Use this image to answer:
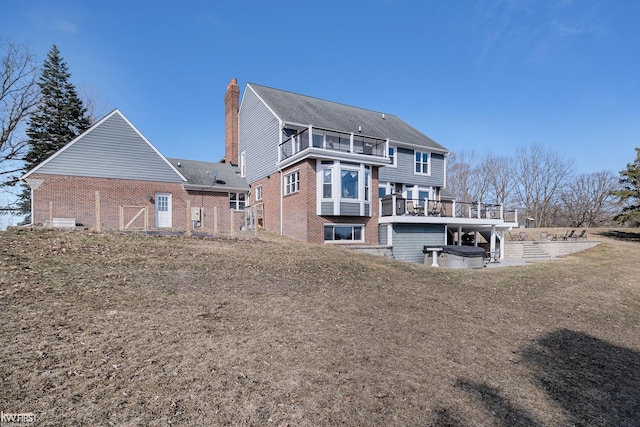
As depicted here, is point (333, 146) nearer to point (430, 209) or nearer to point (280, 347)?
point (430, 209)

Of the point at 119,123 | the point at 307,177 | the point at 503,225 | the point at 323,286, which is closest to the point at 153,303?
the point at 323,286

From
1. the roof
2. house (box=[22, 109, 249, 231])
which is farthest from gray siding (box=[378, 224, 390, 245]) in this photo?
the roof

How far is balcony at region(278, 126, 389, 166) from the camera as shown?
16.9 meters

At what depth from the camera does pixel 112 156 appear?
19.8 m

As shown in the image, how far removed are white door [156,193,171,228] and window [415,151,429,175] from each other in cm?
1719

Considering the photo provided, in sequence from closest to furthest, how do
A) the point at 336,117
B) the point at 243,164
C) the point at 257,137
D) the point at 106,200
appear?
the point at 106,200 → the point at 257,137 → the point at 336,117 → the point at 243,164

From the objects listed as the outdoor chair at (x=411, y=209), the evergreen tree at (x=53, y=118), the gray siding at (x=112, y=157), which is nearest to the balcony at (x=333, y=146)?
the outdoor chair at (x=411, y=209)

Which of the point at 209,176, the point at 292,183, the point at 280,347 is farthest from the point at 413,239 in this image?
the point at 280,347

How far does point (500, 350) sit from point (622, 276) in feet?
46.0

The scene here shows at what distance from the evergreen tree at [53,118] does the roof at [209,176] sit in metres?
15.8

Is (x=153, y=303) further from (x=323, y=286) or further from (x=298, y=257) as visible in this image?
(x=298, y=257)

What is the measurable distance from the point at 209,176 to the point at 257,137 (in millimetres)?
4458

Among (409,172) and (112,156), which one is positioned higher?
(112,156)

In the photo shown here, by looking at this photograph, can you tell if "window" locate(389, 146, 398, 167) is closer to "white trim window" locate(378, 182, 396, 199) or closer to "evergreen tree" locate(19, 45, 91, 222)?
"white trim window" locate(378, 182, 396, 199)
